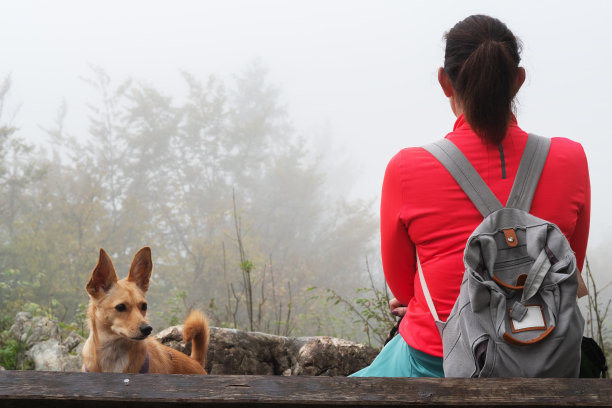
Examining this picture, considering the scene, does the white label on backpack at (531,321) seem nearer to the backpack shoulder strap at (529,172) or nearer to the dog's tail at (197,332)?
the backpack shoulder strap at (529,172)

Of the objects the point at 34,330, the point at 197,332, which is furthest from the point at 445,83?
the point at 34,330

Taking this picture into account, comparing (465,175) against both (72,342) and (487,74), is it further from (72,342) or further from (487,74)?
(72,342)

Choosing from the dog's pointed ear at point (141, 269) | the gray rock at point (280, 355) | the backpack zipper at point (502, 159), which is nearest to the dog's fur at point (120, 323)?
the dog's pointed ear at point (141, 269)

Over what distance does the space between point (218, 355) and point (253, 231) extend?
91.6ft

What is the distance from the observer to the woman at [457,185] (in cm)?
149

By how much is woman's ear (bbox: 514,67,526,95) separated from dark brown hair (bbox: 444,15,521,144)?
0.02 meters

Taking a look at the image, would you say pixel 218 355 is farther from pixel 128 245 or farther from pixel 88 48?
pixel 88 48

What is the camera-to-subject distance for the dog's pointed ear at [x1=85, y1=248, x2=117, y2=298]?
2699 mm

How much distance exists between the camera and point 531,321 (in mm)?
1285

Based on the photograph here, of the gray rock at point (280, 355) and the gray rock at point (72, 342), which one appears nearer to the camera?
the gray rock at point (280, 355)

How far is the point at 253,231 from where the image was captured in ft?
103

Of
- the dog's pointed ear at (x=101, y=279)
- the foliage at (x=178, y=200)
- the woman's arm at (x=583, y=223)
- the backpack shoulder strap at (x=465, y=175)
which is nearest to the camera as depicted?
the backpack shoulder strap at (x=465, y=175)

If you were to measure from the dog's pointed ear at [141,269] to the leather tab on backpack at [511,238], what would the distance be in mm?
1827

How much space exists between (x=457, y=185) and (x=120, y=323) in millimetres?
1835
